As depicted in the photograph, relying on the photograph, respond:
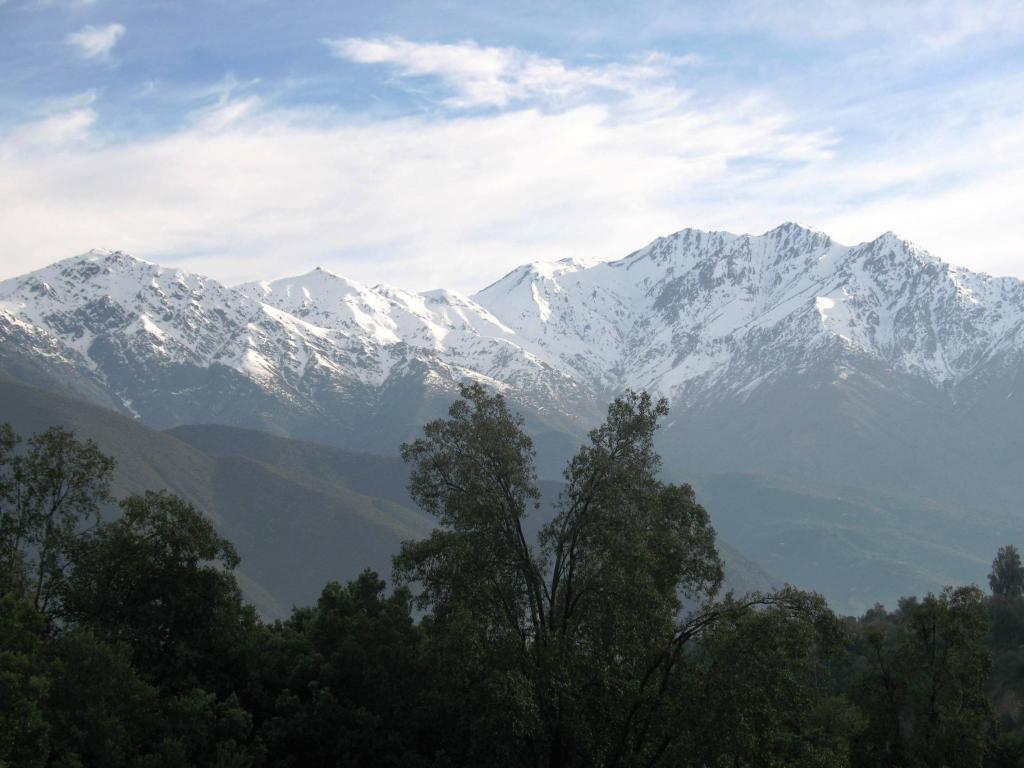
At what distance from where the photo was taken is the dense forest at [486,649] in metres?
45.3

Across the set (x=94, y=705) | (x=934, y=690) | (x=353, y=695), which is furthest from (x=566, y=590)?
(x=353, y=695)

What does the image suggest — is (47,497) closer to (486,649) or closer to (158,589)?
(158,589)

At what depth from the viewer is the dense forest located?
45.3 m

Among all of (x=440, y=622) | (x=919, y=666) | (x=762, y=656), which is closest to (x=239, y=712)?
(x=440, y=622)

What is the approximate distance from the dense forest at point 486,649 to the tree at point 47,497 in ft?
0.46

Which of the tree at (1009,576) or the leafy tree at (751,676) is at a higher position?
the leafy tree at (751,676)

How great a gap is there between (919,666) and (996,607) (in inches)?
3511

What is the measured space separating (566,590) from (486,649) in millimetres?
5113

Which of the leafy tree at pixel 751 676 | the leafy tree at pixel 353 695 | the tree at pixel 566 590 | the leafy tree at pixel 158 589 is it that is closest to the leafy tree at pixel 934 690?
the leafy tree at pixel 751 676

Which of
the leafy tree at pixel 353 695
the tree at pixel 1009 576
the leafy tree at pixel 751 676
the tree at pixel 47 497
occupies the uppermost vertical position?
the tree at pixel 47 497

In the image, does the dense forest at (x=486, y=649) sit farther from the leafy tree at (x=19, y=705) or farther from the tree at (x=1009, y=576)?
the tree at (x=1009, y=576)

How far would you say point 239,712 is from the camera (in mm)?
58000

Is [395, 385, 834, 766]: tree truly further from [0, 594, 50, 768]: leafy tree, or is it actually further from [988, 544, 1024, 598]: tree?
[988, 544, 1024, 598]: tree

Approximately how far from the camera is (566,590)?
5141cm
